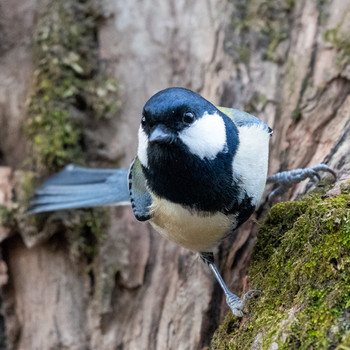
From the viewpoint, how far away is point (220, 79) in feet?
9.20

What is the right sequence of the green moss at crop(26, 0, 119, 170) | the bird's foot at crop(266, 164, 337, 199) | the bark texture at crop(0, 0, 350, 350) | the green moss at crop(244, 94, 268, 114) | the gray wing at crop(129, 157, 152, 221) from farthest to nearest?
the green moss at crop(26, 0, 119, 170)
the green moss at crop(244, 94, 268, 114)
the bark texture at crop(0, 0, 350, 350)
the bird's foot at crop(266, 164, 337, 199)
the gray wing at crop(129, 157, 152, 221)

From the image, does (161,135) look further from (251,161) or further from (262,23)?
(262,23)

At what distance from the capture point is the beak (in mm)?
1589

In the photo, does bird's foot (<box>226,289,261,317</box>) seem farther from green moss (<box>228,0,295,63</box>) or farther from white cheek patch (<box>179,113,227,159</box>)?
green moss (<box>228,0,295,63</box>)

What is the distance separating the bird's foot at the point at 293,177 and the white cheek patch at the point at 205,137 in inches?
22.1

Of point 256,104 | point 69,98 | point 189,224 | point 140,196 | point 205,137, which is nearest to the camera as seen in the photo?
point 205,137

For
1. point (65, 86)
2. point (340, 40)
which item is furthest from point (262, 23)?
point (65, 86)

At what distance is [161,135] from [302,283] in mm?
713

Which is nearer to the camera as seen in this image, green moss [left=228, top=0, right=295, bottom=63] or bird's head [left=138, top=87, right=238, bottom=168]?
bird's head [left=138, top=87, right=238, bottom=168]

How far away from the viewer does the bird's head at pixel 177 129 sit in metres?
1.62

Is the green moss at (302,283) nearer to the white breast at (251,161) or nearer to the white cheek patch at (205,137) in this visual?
the white breast at (251,161)

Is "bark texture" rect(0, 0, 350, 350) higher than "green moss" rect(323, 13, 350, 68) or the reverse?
the reverse

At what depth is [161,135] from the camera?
1601 mm

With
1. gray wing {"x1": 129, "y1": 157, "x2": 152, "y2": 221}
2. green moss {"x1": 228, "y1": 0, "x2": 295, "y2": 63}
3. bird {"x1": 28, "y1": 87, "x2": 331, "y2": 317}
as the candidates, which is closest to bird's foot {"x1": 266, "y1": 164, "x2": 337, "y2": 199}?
bird {"x1": 28, "y1": 87, "x2": 331, "y2": 317}
